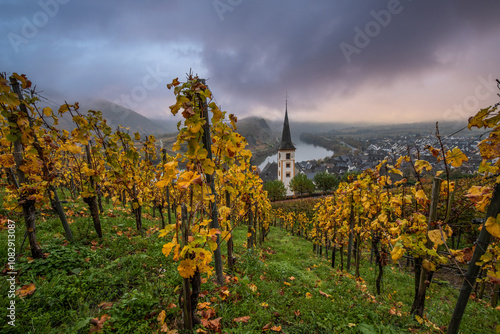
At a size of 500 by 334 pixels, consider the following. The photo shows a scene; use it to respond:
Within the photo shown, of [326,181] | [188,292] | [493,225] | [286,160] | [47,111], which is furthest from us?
[286,160]

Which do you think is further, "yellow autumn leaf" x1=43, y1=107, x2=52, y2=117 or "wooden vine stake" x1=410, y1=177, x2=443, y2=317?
"yellow autumn leaf" x1=43, y1=107, x2=52, y2=117

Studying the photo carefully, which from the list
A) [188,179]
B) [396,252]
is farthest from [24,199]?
[396,252]

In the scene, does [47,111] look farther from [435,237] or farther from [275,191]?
[275,191]

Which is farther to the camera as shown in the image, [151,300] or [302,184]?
[302,184]

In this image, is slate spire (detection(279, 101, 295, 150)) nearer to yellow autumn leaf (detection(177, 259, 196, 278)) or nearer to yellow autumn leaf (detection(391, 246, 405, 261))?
yellow autumn leaf (detection(391, 246, 405, 261))

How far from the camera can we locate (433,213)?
2.84 m

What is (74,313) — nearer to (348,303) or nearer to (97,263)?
(97,263)

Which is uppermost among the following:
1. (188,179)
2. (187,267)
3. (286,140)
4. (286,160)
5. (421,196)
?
(286,140)

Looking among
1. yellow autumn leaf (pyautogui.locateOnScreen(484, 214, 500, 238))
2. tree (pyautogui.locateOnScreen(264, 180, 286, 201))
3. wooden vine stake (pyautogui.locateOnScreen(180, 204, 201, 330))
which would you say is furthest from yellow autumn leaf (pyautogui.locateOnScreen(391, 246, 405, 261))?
tree (pyautogui.locateOnScreen(264, 180, 286, 201))

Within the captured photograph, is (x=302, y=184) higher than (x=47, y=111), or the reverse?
(x=47, y=111)

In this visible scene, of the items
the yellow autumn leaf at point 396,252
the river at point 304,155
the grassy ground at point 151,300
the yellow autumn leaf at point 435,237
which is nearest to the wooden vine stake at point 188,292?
the grassy ground at point 151,300

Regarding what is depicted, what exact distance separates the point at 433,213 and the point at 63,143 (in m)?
6.29

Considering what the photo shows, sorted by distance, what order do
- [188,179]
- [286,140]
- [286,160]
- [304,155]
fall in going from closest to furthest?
[188,179]
[286,160]
[286,140]
[304,155]

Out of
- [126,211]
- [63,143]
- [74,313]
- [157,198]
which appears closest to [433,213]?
[74,313]
